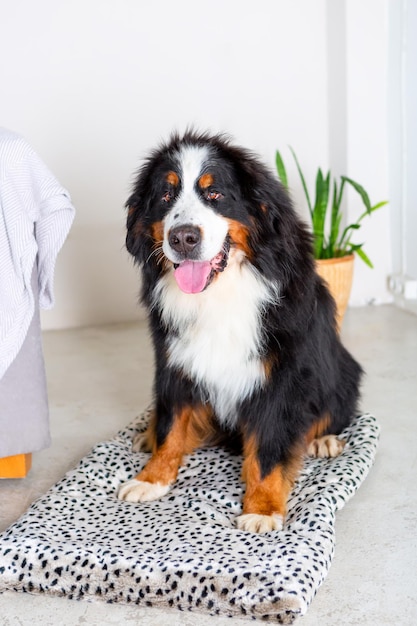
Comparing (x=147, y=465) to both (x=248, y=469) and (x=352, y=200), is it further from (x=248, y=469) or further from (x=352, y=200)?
(x=352, y=200)

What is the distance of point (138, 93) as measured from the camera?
176 inches

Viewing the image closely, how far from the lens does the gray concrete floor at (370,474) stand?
6.09 feet

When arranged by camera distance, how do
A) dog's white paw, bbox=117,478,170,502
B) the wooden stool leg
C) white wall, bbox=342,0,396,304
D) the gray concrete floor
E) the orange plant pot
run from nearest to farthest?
the gray concrete floor < dog's white paw, bbox=117,478,170,502 < the wooden stool leg < the orange plant pot < white wall, bbox=342,0,396,304

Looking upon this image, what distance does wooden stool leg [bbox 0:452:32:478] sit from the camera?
100 inches

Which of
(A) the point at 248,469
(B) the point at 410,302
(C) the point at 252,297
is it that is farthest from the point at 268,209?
(B) the point at 410,302

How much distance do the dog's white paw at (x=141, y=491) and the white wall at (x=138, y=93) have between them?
2.34m

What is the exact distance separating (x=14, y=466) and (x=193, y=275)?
868 millimetres

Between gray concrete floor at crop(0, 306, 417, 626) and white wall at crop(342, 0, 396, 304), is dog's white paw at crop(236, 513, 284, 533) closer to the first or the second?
gray concrete floor at crop(0, 306, 417, 626)

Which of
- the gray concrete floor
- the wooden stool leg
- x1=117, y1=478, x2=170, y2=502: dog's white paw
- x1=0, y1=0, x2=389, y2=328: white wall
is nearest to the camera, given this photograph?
the gray concrete floor

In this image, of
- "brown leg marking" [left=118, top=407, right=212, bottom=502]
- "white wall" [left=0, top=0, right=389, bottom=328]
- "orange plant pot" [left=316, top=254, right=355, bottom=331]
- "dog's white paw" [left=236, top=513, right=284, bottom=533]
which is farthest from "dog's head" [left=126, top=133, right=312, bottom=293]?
"white wall" [left=0, top=0, right=389, bottom=328]

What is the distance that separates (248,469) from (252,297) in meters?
0.46

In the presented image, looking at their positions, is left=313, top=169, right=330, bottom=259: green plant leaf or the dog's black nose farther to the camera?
left=313, top=169, right=330, bottom=259: green plant leaf

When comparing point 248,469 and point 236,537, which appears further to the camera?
point 248,469

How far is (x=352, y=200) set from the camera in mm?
4668
